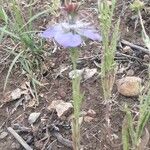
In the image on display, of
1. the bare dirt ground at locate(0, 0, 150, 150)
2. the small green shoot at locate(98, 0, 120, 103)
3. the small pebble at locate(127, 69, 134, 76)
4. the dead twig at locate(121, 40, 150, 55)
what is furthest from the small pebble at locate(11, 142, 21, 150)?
the dead twig at locate(121, 40, 150, 55)

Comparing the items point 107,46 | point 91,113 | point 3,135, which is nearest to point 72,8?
point 107,46

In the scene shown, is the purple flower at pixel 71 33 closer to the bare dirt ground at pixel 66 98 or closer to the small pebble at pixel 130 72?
the bare dirt ground at pixel 66 98

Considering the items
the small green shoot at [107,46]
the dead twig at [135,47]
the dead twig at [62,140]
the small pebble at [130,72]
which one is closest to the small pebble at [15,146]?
the dead twig at [62,140]

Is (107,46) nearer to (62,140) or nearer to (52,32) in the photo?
(52,32)

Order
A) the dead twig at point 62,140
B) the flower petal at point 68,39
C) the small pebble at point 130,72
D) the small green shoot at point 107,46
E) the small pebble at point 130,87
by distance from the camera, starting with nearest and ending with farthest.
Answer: the flower petal at point 68,39 → the small green shoot at point 107,46 → the dead twig at point 62,140 → the small pebble at point 130,87 → the small pebble at point 130,72

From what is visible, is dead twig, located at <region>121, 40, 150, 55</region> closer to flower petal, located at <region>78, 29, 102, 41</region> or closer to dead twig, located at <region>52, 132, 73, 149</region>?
dead twig, located at <region>52, 132, 73, 149</region>

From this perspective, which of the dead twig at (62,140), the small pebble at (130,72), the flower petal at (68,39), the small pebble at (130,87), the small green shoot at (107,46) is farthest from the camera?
the small pebble at (130,72)
